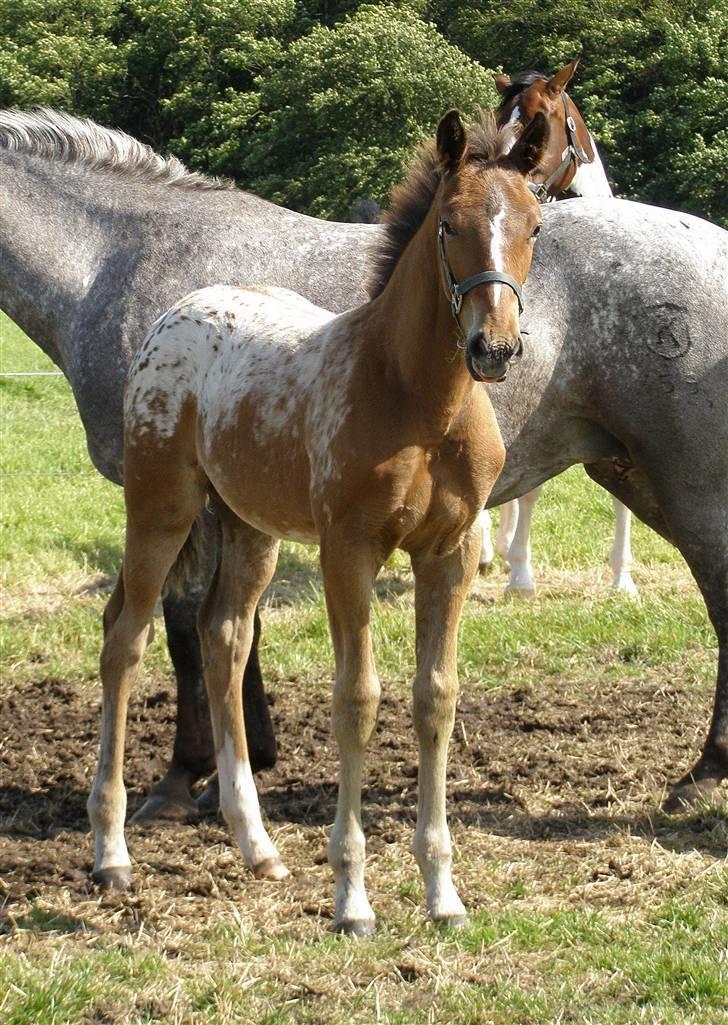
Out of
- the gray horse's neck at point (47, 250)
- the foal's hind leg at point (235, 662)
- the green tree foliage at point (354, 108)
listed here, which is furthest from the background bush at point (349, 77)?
the foal's hind leg at point (235, 662)

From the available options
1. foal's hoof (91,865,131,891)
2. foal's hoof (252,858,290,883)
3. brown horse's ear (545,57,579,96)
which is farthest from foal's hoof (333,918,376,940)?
brown horse's ear (545,57,579,96)

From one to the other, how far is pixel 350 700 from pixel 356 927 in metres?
0.63

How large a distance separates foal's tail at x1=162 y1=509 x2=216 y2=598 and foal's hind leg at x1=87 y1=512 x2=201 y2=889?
7.1 inches

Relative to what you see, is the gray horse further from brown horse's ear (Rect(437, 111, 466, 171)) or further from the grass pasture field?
brown horse's ear (Rect(437, 111, 466, 171))

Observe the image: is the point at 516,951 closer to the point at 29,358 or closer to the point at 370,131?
the point at 29,358

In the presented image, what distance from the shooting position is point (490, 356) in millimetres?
3029

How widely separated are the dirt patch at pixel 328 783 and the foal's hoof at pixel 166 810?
0.23ft

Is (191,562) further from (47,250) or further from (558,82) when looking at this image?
(558,82)

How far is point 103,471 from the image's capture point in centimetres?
499

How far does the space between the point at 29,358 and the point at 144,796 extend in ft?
Result: 53.4

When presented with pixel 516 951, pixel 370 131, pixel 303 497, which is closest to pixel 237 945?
pixel 516 951

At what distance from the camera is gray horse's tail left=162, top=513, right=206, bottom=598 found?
14.6ft

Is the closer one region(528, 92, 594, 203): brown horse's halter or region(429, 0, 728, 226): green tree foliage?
region(528, 92, 594, 203): brown horse's halter

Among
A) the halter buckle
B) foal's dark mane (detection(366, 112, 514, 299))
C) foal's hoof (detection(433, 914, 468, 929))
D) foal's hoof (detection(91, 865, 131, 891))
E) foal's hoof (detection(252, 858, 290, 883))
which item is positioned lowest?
foal's hoof (detection(91, 865, 131, 891))
